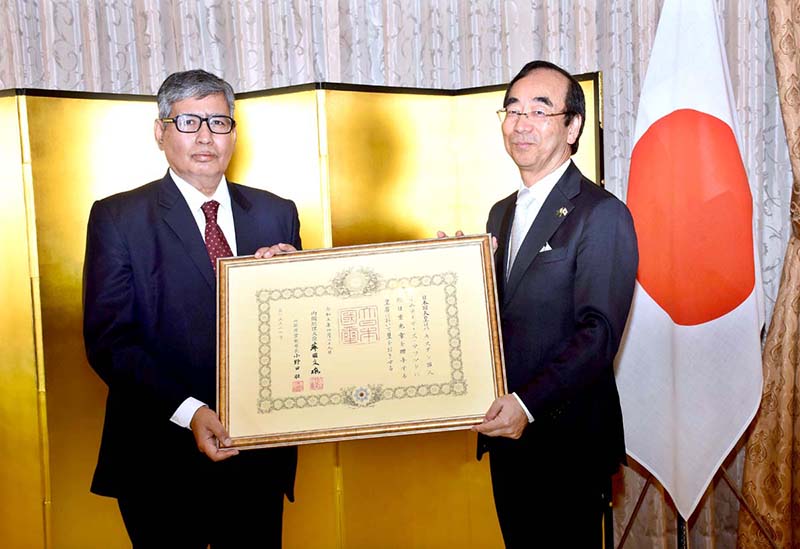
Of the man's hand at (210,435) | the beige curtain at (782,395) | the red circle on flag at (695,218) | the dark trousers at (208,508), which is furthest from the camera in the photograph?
the beige curtain at (782,395)

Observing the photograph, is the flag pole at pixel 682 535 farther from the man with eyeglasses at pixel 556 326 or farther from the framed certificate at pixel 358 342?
the framed certificate at pixel 358 342

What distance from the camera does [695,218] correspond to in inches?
110

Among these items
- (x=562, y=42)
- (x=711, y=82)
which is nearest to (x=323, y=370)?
(x=711, y=82)

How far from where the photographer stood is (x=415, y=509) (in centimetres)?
320

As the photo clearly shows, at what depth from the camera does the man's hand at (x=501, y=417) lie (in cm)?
217

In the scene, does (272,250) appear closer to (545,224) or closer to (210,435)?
(210,435)

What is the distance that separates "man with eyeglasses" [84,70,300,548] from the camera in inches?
91.8

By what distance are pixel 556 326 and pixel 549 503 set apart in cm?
54

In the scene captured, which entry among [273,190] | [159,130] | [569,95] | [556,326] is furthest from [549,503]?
[159,130]

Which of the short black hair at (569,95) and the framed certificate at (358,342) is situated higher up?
the short black hair at (569,95)

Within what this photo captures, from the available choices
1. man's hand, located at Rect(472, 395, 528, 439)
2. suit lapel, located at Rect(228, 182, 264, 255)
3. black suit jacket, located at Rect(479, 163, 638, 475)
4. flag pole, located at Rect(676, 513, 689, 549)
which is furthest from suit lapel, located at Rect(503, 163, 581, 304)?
flag pole, located at Rect(676, 513, 689, 549)

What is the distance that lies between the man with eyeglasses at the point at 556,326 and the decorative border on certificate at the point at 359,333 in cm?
19

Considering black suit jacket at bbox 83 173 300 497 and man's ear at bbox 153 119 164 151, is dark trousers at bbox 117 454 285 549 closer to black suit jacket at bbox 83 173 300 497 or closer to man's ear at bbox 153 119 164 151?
black suit jacket at bbox 83 173 300 497

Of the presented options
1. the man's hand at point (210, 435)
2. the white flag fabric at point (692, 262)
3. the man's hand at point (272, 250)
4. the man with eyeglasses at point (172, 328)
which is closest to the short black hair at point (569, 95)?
the white flag fabric at point (692, 262)
